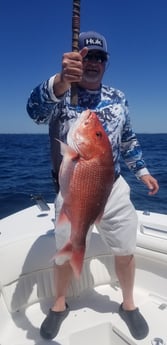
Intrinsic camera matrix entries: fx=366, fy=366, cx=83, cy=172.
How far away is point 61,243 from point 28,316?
3.03 feet

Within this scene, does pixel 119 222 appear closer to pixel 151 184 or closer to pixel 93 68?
pixel 151 184

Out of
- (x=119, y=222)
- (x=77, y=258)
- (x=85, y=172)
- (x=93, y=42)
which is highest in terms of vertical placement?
(x=93, y=42)

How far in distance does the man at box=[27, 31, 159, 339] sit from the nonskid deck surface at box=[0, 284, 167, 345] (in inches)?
2.9

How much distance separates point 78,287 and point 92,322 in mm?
434

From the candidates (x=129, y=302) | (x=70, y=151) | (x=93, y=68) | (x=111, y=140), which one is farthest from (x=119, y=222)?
(x=70, y=151)

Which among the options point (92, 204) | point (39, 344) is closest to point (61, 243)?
point (39, 344)

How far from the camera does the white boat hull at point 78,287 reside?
2926 mm

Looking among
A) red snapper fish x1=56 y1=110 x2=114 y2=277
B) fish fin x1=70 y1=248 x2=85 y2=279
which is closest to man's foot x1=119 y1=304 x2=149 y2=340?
fish fin x1=70 y1=248 x2=85 y2=279

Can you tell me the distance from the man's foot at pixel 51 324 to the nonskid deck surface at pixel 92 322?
0.14ft

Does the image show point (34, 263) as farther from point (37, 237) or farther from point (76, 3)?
point (76, 3)

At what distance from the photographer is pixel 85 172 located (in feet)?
5.54

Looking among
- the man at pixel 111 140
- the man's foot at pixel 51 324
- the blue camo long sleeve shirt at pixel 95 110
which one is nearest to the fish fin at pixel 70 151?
the man at pixel 111 140

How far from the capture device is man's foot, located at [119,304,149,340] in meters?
2.84

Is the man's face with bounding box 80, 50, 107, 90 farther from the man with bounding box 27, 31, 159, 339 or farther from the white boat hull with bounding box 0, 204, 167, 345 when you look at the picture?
the white boat hull with bounding box 0, 204, 167, 345
